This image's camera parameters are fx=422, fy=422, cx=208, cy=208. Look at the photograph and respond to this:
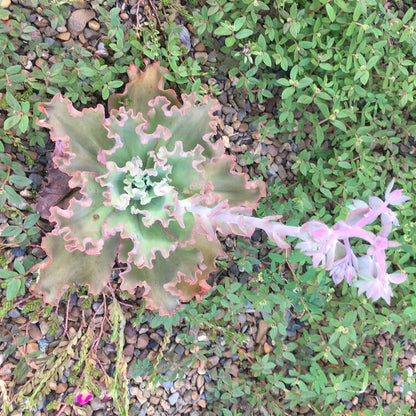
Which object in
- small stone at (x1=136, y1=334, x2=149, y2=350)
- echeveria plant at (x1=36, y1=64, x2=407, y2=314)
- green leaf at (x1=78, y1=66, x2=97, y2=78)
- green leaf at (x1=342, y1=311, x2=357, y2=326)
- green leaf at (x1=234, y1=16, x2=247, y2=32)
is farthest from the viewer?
small stone at (x1=136, y1=334, x2=149, y2=350)

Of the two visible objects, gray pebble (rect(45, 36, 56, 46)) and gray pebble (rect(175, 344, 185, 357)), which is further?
gray pebble (rect(175, 344, 185, 357))

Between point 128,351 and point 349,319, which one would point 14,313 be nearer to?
point 128,351

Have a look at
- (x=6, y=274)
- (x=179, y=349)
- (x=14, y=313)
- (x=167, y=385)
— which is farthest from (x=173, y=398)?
(x=6, y=274)

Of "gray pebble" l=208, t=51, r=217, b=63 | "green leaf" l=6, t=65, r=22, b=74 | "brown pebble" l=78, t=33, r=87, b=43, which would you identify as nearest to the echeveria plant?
"green leaf" l=6, t=65, r=22, b=74

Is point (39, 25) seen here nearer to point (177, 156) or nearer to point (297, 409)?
point (177, 156)

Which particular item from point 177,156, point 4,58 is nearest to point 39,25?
point 4,58

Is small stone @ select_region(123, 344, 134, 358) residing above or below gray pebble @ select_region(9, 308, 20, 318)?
below

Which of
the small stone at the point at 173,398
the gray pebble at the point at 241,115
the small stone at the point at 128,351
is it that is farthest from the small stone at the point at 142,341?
the gray pebble at the point at 241,115

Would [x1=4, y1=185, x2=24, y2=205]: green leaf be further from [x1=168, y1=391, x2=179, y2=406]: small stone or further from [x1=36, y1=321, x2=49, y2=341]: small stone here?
[x1=168, y1=391, x2=179, y2=406]: small stone
